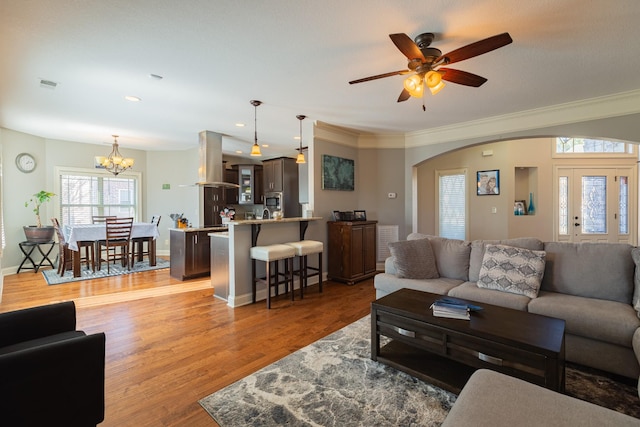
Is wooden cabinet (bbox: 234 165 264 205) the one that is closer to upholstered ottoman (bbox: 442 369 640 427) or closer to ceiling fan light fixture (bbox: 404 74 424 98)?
ceiling fan light fixture (bbox: 404 74 424 98)

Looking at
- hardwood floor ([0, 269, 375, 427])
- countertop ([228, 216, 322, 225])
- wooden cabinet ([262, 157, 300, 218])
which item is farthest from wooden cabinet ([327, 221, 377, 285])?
wooden cabinet ([262, 157, 300, 218])

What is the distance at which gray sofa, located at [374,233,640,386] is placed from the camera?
2.02 meters

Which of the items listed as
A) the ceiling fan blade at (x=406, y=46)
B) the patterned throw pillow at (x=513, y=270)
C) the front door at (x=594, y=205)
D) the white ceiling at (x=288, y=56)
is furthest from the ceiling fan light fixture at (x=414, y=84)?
the front door at (x=594, y=205)

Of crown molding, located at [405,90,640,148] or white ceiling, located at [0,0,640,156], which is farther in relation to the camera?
crown molding, located at [405,90,640,148]

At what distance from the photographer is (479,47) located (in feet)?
6.36

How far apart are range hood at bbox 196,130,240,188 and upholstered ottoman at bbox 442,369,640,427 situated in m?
4.73

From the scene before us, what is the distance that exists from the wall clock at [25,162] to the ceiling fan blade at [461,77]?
7.31m

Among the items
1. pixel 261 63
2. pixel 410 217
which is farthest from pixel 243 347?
pixel 410 217

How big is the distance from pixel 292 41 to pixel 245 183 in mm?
5630

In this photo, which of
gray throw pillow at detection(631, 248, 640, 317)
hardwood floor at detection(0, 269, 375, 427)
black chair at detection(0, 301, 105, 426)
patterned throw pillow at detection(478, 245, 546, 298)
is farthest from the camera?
patterned throw pillow at detection(478, 245, 546, 298)

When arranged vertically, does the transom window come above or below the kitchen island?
above

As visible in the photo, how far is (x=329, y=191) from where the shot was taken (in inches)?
→ 197

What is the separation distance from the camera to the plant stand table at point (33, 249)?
A: 17.6 ft

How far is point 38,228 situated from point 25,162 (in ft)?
4.53
